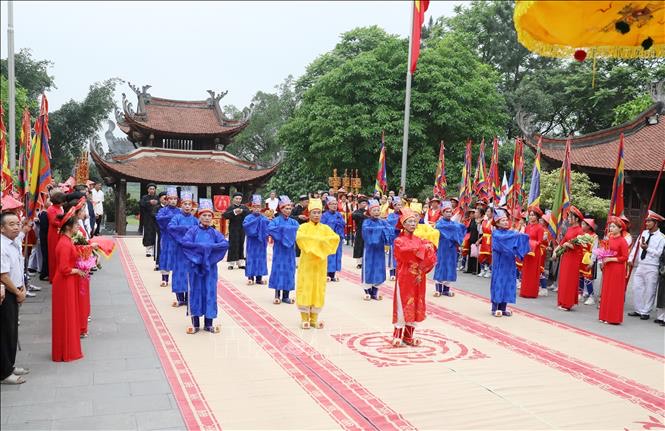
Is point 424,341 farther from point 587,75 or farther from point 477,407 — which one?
point 587,75

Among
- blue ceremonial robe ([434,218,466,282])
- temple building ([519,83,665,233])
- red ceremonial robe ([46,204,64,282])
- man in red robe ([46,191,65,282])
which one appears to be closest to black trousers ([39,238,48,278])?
red ceremonial robe ([46,204,64,282])

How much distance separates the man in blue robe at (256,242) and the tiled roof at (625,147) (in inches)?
409

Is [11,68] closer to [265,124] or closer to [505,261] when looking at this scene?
[505,261]

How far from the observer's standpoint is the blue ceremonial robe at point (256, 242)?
10594mm

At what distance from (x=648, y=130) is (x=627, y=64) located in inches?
413

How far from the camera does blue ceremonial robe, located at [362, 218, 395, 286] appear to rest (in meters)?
9.77

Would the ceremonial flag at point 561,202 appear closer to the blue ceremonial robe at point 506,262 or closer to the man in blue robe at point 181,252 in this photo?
the blue ceremonial robe at point 506,262

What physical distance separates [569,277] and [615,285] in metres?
0.94

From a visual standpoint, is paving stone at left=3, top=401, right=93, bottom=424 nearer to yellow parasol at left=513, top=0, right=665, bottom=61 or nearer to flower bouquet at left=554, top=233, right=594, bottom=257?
yellow parasol at left=513, top=0, right=665, bottom=61

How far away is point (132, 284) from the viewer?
10.8 meters

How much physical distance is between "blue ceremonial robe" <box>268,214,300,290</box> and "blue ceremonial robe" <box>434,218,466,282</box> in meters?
2.92

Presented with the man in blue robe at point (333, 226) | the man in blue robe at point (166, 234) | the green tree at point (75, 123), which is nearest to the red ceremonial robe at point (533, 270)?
the man in blue robe at point (333, 226)

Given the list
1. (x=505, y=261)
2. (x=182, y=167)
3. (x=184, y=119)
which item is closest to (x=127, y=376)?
(x=505, y=261)

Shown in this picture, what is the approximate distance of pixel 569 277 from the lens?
958 centimetres
